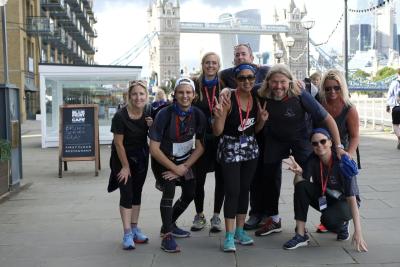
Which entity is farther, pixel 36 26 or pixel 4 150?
pixel 36 26

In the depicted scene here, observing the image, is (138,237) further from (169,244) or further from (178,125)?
(178,125)

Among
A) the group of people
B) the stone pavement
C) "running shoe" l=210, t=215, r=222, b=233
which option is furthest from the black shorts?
"running shoe" l=210, t=215, r=222, b=233

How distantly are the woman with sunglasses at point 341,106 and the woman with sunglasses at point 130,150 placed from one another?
1.66m

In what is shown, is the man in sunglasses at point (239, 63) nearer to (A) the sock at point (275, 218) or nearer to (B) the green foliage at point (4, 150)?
(A) the sock at point (275, 218)

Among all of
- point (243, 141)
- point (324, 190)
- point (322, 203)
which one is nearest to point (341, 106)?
point (324, 190)

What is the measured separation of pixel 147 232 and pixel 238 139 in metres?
1.51

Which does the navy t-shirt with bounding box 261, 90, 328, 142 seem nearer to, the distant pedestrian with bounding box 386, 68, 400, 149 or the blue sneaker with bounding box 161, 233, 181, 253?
the blue sneaker with bounding box 161, 233, 181, 253

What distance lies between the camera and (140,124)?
5125mm

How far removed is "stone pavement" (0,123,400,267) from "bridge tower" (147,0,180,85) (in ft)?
438

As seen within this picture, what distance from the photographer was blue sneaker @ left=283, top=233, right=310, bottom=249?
16.2ft

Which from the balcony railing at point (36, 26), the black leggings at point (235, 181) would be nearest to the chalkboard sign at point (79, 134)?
the black leggings at point (235, 181)

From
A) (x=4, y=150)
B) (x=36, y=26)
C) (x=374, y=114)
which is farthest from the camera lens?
(x=36, y=26)

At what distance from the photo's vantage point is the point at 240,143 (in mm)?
4891

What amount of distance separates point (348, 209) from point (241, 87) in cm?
142
